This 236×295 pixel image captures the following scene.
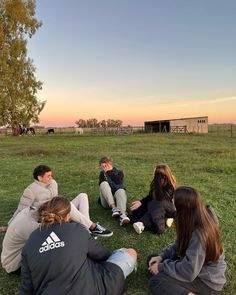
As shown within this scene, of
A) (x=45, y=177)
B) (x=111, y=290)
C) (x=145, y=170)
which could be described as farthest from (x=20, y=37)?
(x=111, y=290)

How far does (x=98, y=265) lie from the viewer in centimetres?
388

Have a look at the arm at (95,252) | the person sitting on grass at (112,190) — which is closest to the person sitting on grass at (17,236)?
the arm at (95,252)

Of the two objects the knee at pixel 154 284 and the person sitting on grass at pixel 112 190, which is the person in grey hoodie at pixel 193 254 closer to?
the knee at pixel 154 284

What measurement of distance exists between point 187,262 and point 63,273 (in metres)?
1.30

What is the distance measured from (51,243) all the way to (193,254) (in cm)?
146

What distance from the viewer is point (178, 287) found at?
12.5 ft

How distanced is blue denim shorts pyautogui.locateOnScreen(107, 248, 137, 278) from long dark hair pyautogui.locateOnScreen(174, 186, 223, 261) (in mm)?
883

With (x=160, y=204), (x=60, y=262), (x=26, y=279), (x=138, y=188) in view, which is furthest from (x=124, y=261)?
(x=138, y=188)

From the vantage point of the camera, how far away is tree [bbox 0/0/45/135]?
1585 inches

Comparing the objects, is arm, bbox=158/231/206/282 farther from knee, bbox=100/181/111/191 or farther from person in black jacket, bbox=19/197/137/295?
knee, bbox=100/181/111/191

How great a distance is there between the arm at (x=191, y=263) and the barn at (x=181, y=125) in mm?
54824

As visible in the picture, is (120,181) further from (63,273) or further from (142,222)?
(63,273)

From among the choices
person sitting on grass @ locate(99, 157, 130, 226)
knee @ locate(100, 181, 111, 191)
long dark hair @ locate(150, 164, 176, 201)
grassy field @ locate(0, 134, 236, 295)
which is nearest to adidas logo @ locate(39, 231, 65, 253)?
grassy field @ locate(0, 134, 236, 295)

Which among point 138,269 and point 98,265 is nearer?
point 98,265
